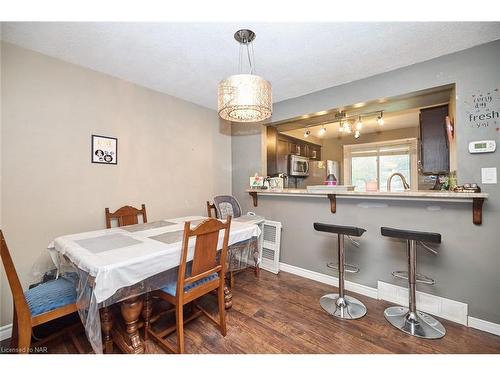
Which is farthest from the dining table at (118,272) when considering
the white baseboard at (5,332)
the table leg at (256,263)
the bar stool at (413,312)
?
the bar stool at (413,312)

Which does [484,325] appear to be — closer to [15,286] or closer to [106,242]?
[106,242]

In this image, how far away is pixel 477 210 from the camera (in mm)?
1758

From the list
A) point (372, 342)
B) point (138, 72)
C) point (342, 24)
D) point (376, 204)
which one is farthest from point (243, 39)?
point (372, 342)

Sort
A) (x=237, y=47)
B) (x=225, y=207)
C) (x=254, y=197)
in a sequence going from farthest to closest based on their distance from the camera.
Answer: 1. (x=254, y=197)
2. (x=225, y=207)
3. (x=237, y=47)

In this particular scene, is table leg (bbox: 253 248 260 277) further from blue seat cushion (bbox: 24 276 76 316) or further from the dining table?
blue seat cushion (bbox: 24 276 76 316)

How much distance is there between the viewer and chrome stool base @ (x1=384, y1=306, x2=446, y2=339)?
1.71m

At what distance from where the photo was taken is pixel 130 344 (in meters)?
1.47

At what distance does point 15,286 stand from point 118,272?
0.53m

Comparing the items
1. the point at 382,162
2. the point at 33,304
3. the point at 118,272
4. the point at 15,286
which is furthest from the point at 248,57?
the point at 382,162

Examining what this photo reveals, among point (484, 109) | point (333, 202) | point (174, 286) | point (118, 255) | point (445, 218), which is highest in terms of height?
point (484, 109)

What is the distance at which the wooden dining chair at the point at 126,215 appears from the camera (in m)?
A: 2.20
